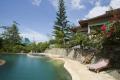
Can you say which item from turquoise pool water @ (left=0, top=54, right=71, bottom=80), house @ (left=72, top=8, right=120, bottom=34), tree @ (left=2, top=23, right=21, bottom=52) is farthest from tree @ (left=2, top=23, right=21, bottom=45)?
turquoise pool water @ (left=0, top=54, right=71, bottom=80)

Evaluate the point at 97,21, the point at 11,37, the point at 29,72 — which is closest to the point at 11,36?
the point at 11,37

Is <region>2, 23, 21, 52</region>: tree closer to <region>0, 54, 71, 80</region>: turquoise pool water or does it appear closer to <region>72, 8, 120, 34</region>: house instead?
<region>72, 8, 120, 34</region>: house

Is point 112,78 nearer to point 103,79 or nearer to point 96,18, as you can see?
point 103,79

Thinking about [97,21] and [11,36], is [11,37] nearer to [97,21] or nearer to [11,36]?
[11,36]

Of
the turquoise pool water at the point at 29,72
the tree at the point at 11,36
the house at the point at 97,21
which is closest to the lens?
the turquoise pool water at the point at 29,72

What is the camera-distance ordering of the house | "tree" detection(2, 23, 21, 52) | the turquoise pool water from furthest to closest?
"tree" detection(2, 23, 21, 52) → the house → the turquoise pool water

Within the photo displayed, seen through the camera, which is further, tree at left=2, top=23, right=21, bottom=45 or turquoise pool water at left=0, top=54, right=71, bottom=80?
tree at left=2, top=23, right=21, bottom=45

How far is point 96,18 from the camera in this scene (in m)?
23.2

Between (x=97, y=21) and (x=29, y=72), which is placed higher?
(x=97, y=21)

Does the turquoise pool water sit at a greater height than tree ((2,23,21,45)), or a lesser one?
lesser

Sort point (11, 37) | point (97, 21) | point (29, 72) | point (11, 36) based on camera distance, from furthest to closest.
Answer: point (11, 36) → point (11, 37) → point (97, 21) → point (29, 72)

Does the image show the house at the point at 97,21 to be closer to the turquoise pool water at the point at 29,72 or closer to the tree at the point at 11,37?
the turquoise pool water at the point at 29,72

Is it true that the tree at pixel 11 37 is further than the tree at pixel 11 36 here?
No

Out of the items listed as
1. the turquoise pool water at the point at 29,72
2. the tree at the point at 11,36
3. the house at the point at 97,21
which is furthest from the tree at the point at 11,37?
the turquoise pool water at the point at 29,72
